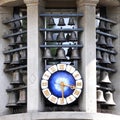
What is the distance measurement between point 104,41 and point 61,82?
1621mm

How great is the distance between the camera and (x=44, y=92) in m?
29.6

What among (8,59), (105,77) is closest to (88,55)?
(105,77)

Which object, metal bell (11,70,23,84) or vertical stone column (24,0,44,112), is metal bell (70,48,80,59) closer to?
vertical stone column (24,0,44,112)

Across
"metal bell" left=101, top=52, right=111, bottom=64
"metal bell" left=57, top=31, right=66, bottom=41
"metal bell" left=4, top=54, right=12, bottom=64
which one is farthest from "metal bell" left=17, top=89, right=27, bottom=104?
"metal bell" left=101, top=52, right=111, bottom=64

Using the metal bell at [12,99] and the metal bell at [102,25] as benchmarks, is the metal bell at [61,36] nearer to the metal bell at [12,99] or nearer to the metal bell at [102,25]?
the metal bell at [102,25]

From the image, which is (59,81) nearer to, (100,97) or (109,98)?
(100,97)

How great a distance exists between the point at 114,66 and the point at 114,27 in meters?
0.95

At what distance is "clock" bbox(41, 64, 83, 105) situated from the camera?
2962 cm

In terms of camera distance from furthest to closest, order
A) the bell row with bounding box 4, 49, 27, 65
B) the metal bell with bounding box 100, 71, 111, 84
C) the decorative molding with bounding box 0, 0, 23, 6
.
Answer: the decorative molding with bounding box 0, 0, 23, 6 → the metal bell with bounding box 100, 71, 111, 84 → the bell row with bounding box 4, 49, 27, 65

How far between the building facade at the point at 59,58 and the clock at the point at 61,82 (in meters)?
0.02

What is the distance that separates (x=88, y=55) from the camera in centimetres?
2978

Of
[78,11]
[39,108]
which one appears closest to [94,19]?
[78,11]

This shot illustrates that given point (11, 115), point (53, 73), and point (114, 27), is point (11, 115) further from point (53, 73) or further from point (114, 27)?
point (114, 27)

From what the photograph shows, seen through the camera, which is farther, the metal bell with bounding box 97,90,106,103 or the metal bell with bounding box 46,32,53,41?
the metal bell with bounding box 97,90,106,103
